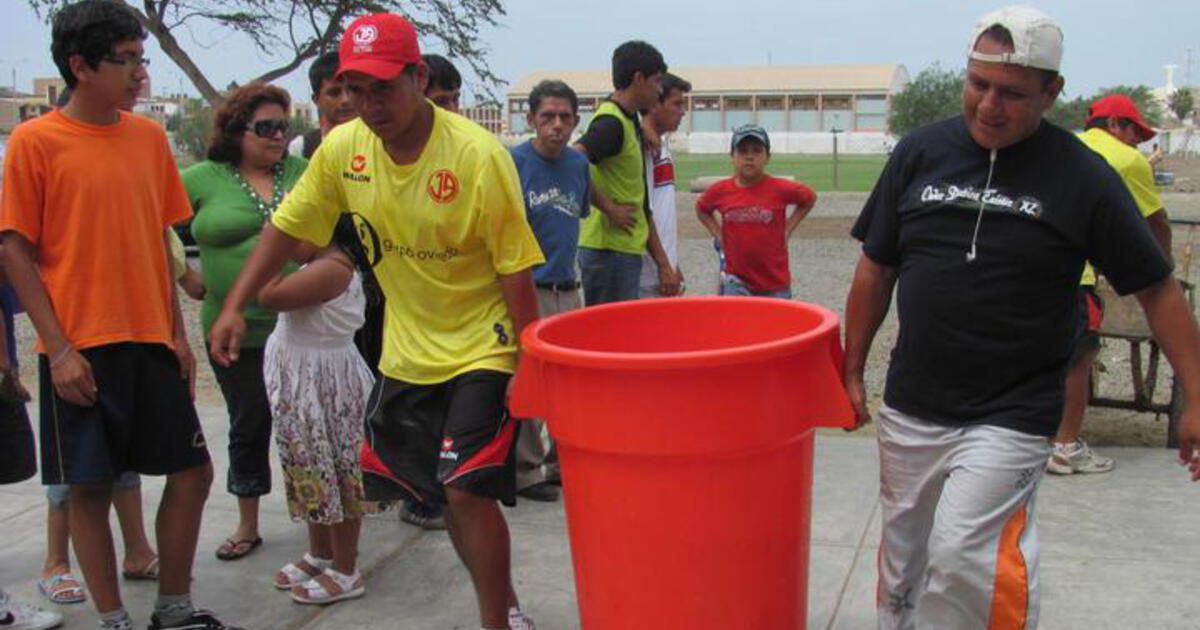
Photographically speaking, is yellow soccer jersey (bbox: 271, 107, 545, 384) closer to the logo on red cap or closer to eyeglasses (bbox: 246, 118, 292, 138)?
the logo on red cap

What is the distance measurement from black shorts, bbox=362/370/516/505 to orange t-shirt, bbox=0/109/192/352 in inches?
28.6

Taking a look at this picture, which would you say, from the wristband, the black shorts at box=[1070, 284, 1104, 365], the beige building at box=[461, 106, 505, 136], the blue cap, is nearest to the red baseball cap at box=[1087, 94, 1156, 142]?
the black shorts at box=[1070, 284, 1104, 365]

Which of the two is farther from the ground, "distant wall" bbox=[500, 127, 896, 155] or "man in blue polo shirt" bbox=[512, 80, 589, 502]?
"man in blue polo shirt" bbox=[512, 80, 589, 502]

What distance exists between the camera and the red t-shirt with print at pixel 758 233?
5.97 metres

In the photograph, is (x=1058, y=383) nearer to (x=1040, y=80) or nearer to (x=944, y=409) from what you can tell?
(x=944, y=409)

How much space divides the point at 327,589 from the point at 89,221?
1463 millimetres

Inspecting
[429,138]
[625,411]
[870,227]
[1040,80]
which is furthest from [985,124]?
[429,138]

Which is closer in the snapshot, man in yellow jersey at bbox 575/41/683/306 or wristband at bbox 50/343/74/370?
wristband at bbox 50/343/74/370

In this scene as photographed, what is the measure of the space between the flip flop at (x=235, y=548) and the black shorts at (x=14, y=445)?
0.81m

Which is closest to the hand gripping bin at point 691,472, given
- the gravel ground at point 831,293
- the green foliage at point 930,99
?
the gravel ground at point 831,293

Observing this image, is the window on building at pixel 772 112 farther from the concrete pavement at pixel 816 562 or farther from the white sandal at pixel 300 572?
the white sandal at pixel 300 572

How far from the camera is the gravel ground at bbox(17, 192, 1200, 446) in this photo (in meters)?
6.35

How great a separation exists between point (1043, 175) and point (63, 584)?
10.9 feet

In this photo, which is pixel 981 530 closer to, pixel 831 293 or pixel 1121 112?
pixel 1121 112
